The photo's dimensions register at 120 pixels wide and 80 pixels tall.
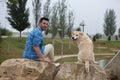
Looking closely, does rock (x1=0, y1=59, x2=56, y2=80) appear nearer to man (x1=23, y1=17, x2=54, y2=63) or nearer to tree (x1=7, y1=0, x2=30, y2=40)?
man (x1=23, y1=17, x2=54, y2=63)

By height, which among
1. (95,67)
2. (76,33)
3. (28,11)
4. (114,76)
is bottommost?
(114,76)

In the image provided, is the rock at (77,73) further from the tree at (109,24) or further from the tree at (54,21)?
the tree at (109,24)

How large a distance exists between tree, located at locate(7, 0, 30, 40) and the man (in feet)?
112

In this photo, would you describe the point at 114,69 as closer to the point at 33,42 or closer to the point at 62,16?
the point at 33,42

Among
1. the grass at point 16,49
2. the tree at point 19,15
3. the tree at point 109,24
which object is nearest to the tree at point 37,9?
the tree at point 19,15

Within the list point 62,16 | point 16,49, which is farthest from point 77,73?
point 62,16

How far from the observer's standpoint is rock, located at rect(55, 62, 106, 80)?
6887 mm

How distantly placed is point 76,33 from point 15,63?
1645 mm

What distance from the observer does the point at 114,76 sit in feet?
34.2

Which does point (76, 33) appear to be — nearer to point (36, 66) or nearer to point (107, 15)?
point (36, 66)

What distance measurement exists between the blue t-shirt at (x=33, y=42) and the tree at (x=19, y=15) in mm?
34040

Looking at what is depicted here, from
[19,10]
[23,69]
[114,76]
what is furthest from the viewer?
[19,10]

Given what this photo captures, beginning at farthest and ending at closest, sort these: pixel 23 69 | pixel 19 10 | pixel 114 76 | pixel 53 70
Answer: pixel 19 10
pixel 114 76
pixel 53 70
pixel 23 69

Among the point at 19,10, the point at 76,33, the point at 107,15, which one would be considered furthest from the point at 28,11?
the point at 76,33
